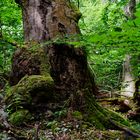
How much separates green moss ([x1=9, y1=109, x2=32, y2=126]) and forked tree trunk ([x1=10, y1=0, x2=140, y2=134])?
3.03 feet

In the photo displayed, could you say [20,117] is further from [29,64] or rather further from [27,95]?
→ [29,64]

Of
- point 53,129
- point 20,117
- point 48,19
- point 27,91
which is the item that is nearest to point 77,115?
point 53,129

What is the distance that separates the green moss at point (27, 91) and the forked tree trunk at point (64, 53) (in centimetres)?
43

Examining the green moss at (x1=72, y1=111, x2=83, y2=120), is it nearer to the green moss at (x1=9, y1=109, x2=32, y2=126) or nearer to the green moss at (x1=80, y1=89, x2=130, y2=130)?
the green moss at (x1=80, y1=89, x2=130, y2=130)

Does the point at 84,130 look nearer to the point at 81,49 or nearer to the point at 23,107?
Result: the point at 23,107

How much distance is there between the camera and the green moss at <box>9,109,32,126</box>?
6.43 meters

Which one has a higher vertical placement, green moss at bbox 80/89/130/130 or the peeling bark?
the peeling bark

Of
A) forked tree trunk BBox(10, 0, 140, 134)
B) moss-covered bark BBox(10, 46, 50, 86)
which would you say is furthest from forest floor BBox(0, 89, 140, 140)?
moss-covered bark BBox(10, 46, 50, 86)

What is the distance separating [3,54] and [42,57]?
585 cm

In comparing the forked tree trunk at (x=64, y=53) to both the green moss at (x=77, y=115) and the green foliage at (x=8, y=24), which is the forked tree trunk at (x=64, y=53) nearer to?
the green moss at (x=77, y=115)

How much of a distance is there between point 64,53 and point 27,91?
1.41 m

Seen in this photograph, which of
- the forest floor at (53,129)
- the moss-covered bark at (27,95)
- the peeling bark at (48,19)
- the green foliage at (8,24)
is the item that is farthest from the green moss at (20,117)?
the green foliage at (8,24)

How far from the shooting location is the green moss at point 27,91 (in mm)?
6757

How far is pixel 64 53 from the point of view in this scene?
7785mm
